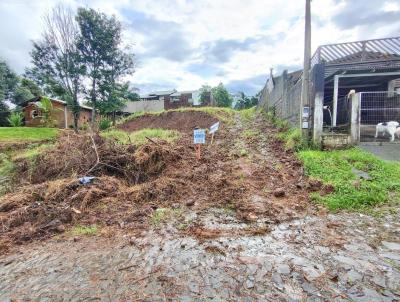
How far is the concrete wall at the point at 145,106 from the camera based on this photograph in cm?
2295

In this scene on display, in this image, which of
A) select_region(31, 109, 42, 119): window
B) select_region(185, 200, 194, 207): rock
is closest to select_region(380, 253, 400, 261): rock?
select_region(185, 200, 194, 207): rock

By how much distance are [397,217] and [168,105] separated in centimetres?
2060

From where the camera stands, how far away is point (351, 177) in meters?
4.94

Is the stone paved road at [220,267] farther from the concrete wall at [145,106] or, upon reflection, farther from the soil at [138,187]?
the concrete wall at [145,106]

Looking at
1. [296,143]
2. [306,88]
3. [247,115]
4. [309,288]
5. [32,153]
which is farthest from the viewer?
[247,115]

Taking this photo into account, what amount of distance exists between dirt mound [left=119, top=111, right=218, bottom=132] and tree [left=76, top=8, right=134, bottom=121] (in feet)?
5.64

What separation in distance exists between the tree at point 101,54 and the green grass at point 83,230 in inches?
521

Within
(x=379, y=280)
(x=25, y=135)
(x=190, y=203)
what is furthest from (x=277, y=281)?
(x=25, y=135)

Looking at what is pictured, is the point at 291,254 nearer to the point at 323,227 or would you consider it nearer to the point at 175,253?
the point at 323,227

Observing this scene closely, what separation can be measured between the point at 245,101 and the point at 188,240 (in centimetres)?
2886

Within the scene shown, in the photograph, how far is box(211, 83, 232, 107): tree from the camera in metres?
29.1

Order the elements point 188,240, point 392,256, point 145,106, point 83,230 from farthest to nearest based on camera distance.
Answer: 1. point 145,106
2. point 83,230
3. point 188,240
4. point 392,256

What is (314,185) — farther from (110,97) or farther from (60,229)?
(110,97)

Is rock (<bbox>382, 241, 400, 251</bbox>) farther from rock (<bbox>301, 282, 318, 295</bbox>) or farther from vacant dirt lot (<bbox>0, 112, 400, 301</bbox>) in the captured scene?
rock (<bbox>301, 282, 318, 295</bbox>)
